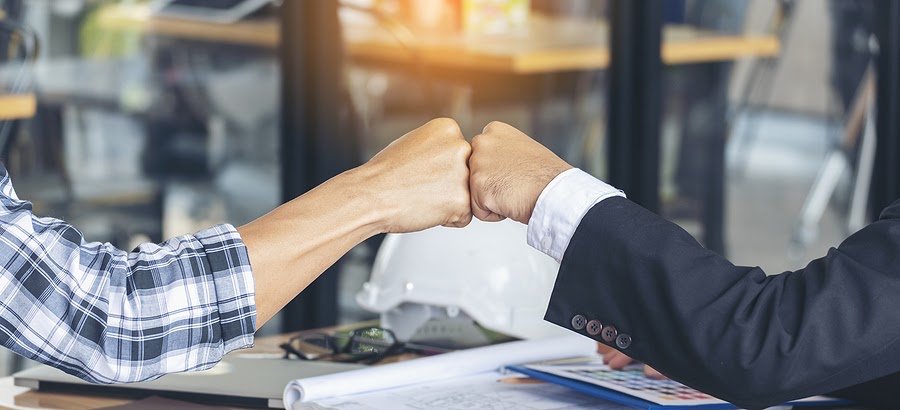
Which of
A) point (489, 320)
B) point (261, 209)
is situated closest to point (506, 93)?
point (261, 209)

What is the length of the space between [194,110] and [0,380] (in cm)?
181

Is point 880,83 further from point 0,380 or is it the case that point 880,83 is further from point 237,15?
point 0,380

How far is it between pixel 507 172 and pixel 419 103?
2.12m

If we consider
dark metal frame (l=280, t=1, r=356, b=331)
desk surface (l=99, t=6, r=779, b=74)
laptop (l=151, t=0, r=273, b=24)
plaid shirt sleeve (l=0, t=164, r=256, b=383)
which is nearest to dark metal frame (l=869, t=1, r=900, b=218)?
desk surface (l=99, t=6, r=779, b=74)

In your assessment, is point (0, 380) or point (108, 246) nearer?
point (108, 246)

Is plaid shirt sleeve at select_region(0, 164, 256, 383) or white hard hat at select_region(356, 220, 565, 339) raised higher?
plaid shirt sleeve at select_region(0, 164, 256, 383)

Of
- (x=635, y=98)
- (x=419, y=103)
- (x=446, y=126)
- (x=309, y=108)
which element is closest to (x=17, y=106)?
(x=309, y=108)

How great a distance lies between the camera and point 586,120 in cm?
346

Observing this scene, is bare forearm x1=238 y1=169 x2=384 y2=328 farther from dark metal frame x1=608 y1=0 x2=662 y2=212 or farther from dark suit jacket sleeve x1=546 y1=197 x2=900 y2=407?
dark metal frame x1=608 y1=0 x2=662 y2=212

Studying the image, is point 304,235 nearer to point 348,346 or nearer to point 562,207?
point 562,207

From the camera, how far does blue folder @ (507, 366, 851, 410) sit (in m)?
1.17

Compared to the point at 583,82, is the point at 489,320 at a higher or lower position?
lower

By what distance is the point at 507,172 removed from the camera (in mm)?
1227

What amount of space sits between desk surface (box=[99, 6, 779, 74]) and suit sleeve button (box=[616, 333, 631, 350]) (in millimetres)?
2207
